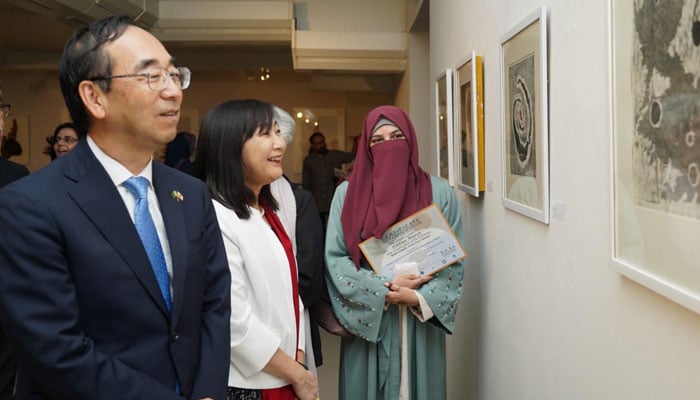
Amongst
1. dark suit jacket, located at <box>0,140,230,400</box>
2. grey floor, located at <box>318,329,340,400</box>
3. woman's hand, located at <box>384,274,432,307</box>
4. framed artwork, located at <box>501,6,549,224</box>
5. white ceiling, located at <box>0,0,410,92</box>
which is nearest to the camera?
dark suit jacket, located at <box>0,140,230,400</box>

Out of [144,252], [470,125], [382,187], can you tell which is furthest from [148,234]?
[470,125]

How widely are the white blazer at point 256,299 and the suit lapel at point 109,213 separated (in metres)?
0.61

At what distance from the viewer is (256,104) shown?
2504mm

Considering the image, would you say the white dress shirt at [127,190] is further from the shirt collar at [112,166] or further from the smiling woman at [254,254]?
the smiling woman at [254,254]

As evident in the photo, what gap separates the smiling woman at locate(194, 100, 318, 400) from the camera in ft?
7.18

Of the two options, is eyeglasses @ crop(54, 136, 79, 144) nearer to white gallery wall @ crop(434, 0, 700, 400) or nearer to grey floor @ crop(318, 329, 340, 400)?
grey floor @ crop(318, 329, 340, 400)

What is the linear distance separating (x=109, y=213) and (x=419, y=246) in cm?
190

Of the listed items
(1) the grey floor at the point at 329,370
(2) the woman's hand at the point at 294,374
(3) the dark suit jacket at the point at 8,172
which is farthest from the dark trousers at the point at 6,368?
(1) the grey floor at the point at 329,370

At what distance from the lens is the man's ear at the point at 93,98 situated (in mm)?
1562

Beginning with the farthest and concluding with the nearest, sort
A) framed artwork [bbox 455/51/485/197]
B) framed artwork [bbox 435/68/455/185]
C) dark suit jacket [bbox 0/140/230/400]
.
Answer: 1. framed artwork [bbox 435/68/455/185]
2. framed artwork [bbox 455/51/485/197]
3. dark suit jacket [bbox 0/140/230/400]

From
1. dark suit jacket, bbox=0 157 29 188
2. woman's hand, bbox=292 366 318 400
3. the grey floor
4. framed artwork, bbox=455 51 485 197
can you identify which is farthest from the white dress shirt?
the grey floor

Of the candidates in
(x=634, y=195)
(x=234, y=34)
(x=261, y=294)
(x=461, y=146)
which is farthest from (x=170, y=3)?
(x=634, y=195)

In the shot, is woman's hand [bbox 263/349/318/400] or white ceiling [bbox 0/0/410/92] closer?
woman's hand [bbox 263/349/318/400]

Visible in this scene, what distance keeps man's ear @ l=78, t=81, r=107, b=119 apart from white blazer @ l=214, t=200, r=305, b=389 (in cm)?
77
